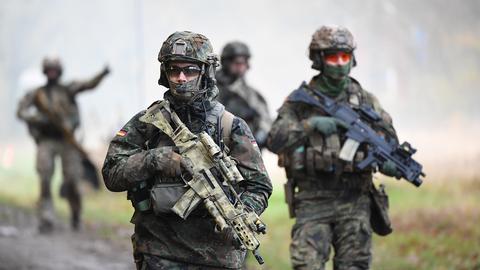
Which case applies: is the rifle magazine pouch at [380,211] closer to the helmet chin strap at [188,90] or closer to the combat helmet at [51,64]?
the helmet chin strap at [188,90]

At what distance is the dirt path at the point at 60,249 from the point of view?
1205 centimetres

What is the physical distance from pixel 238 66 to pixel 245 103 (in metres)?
0.44

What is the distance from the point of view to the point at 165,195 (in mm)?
6121

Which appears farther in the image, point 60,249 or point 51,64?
point 51,64

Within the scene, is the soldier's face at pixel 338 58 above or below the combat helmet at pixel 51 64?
below

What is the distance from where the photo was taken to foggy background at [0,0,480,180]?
695 inches

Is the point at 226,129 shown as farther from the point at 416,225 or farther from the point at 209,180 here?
the point at 416,225

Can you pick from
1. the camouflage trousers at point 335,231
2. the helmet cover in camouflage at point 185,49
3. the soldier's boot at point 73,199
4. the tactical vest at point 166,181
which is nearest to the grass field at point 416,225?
the soldier's boot at point 73,199

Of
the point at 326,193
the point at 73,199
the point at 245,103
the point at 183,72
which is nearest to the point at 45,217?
the point at 73,199

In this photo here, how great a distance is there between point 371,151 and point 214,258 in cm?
237

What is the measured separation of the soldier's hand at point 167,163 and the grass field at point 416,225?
5539 millimetres

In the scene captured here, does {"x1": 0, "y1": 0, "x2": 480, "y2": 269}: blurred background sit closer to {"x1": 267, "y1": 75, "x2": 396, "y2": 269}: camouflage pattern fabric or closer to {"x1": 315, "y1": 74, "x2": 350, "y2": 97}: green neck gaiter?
{"x1": 267, "y1": 75, "x2": 396, "y2": 269}: camouflage pattern fabric

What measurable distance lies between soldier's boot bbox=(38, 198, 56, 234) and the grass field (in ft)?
2.84

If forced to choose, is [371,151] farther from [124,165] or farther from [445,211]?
[445,211]
